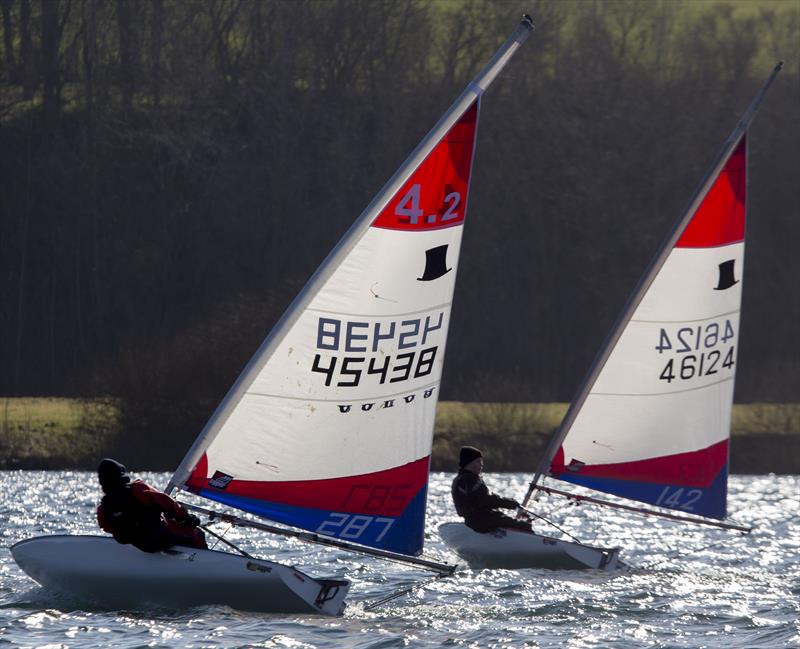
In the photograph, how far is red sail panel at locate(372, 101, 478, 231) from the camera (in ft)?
43.6

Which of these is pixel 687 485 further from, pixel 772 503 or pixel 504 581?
pixel 772 503

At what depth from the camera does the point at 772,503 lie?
30.8 meters

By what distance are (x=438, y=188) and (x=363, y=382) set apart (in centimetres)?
188

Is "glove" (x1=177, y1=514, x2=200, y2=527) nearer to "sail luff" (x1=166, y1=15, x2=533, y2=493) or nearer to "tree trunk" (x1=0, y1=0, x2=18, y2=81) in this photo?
"sail luff" (x1=166, y1=15, x2=533, y2=493)

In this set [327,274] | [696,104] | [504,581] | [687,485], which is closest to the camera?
[327,274]

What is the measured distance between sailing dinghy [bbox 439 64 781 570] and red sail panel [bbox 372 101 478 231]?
15.3 feet

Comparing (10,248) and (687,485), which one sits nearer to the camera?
(687,485)

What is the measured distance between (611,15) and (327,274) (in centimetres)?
5704

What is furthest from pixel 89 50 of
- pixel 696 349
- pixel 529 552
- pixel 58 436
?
pixel 529 552

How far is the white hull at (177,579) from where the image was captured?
503 inches

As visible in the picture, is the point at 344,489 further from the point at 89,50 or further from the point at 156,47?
the point at 156,47

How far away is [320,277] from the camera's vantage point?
1285cm

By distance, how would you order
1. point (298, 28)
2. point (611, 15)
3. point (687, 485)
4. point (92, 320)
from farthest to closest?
point (611, 15) < point (298, 28) < point (92, 320) < point (687, 485)

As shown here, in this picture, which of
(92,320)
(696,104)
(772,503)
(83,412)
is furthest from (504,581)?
(696,104)
